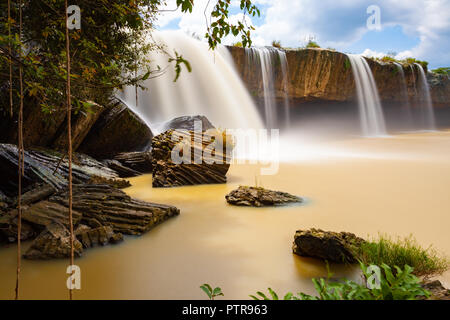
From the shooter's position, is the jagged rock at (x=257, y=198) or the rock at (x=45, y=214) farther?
the jagged rock at (x=257, y=198)

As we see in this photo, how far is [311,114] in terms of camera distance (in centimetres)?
2031

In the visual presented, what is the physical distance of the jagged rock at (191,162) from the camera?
5.93 m

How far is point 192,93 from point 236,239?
32.9 feet

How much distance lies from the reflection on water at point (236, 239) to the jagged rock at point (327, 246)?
10 cm

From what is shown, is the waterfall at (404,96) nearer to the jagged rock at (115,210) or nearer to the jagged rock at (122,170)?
the jagged rock at (122,170)

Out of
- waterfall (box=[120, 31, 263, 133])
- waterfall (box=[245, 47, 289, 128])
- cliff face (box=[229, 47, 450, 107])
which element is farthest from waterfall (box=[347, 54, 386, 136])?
waterfall (box=[120, 31, 263, 133])

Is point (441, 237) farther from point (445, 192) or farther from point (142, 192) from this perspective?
point (142, 192)

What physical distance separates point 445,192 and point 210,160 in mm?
4147

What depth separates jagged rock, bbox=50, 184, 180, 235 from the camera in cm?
333

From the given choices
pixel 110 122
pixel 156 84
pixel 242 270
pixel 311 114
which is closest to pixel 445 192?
pixel 242 270

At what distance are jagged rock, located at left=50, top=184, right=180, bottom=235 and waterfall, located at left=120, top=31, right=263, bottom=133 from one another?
741 cm

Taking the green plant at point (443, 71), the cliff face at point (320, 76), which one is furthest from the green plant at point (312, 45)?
the green plant at point (443, 71)

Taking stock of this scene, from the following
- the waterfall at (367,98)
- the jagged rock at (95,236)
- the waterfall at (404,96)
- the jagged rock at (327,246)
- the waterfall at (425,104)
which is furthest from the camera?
the waterfall at (425,104)

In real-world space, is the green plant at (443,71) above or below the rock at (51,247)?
above
